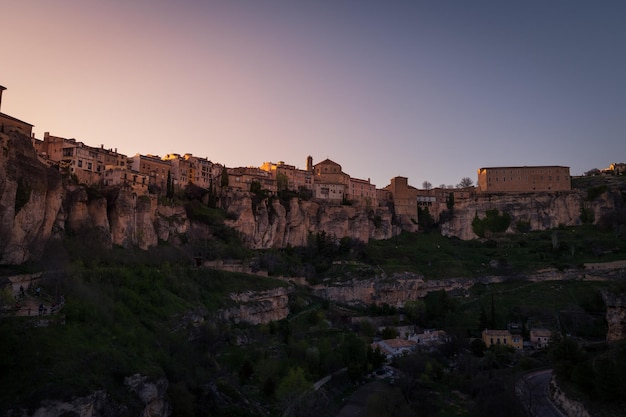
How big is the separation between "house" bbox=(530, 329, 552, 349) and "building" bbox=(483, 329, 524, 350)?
37.1 inches

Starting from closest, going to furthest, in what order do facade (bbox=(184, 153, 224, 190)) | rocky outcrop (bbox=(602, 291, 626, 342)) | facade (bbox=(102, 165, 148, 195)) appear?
rocky outcrop (bbox=(602, 291, 626, 342))
facade (bbox=(102, 165, 148, 195))
facade (bbox=(184, 153, 224, 190))

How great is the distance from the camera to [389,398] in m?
29.1

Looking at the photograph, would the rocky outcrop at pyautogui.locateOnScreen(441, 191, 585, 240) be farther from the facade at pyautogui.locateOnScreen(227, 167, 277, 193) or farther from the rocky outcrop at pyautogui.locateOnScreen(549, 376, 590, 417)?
the rocky outcrop at pyautogui.locateOnScreen(549, 376, 590, 417)

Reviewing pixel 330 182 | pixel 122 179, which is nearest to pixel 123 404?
pixel 122 179

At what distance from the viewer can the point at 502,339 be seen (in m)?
42.0

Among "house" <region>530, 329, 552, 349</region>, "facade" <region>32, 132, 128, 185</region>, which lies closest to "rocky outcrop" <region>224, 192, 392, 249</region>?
"facade" <region>32, 132, 128, 185</region>

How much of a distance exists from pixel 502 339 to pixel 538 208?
3584 centimetres

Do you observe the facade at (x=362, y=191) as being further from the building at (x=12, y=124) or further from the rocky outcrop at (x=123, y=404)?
the rocky outcrop at (x=123, y=404)

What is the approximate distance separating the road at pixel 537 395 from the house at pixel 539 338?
7.97m

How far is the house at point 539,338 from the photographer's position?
138 feet

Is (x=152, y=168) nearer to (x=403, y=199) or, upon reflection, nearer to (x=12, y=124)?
(x=12, y=124)

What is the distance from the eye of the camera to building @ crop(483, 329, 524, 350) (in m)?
41.7

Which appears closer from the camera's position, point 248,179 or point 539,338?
point 539,338

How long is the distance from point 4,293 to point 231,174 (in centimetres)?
4053
